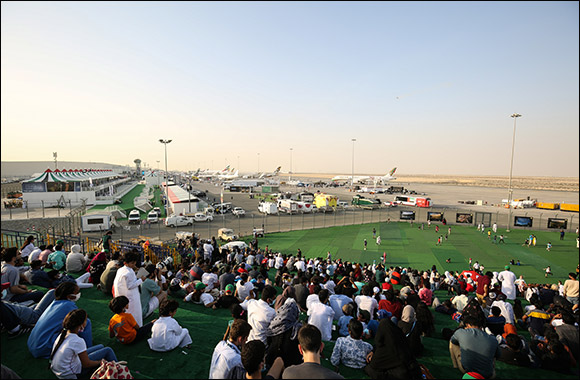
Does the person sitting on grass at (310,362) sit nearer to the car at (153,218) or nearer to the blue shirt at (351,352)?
the blue shirt at (351,352)

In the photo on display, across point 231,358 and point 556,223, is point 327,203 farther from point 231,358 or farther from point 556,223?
point 231,358

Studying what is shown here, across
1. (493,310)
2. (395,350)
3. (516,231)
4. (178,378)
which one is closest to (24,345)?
(178,378)

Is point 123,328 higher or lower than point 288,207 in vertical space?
higher

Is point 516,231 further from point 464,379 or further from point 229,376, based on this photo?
point 229,376

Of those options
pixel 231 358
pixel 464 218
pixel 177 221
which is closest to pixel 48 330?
pixel 231 358

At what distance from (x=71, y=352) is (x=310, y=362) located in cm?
381

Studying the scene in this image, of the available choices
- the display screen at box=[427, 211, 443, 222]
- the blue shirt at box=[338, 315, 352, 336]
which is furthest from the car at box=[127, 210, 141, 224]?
the display screen at box=[427, 211, 443, 222]

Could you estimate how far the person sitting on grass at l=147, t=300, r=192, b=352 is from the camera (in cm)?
549

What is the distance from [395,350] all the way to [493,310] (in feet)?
12.7

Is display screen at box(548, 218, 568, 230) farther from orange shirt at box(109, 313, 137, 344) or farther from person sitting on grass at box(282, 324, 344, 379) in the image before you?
orange shirt at box(109, 313, 137, 344)

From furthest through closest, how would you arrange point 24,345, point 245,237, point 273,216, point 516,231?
point 273,216, point 516,231, point 245,237, point 24,345

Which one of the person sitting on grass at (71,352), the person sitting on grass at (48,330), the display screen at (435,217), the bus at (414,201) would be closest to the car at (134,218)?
the person sitting on grass at (48,330)

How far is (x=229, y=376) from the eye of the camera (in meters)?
3.71

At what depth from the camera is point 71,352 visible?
4.42 metres
